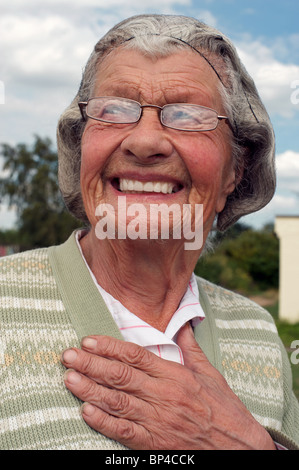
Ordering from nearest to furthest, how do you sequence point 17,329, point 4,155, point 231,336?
point 17,329 < point 231,336 < point 4,155

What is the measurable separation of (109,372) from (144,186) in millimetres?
708

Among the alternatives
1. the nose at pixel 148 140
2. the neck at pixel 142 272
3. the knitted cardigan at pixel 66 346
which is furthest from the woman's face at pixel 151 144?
the knitted cardigan at pixel 66 346

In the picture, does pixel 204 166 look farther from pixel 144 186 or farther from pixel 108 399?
pixel 108 399

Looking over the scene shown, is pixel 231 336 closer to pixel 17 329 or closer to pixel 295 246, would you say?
pixel 17 329

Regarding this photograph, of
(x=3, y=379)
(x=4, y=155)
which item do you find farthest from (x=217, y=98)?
(x=4, y=155)

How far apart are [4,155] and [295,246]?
95.4 feet

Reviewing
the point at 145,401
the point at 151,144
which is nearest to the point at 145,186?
the point at 151,144

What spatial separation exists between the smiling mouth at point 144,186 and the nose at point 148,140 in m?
0.09

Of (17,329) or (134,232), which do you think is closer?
(17,329)

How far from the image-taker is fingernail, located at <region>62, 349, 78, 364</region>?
1.76 metres

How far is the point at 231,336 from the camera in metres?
2.36

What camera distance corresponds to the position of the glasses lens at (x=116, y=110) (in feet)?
6.49

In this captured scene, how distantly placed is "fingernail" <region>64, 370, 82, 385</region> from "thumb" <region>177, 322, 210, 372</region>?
481mm

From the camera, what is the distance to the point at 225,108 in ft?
7.16
